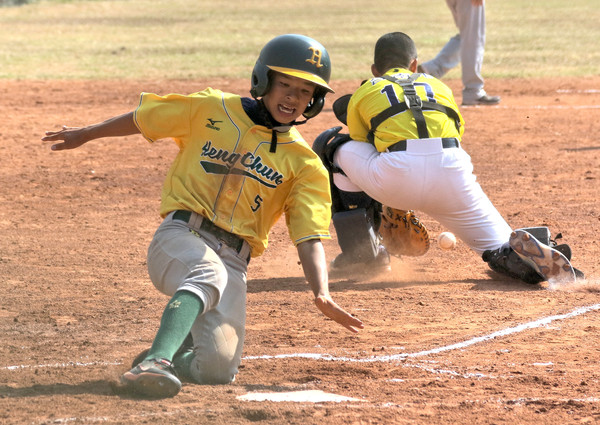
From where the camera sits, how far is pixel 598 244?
6.80m

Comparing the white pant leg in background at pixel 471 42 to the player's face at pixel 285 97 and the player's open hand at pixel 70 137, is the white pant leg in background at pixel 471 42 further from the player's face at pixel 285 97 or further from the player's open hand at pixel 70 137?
the player's open hand at pixel 70 137

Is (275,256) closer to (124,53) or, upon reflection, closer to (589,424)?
(589,424)

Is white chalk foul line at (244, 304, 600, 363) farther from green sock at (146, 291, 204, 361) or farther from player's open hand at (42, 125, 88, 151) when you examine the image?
player's open hand at (42, 125, 88, 151)

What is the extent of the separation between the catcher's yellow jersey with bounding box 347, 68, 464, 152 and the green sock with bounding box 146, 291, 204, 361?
7.64 ft

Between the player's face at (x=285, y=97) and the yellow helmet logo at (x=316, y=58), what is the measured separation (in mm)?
94

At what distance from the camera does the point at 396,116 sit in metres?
5.85

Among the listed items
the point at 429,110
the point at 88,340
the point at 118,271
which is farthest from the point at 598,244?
the point at 88,340

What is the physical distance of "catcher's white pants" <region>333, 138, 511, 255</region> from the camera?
5707mm

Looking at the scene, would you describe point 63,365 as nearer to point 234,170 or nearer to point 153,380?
point 153,380

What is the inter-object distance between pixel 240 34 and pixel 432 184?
1539 centimetres

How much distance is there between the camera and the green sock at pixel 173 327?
3.78 meters

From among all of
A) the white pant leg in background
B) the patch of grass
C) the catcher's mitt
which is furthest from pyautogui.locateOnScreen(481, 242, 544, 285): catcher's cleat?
the patch of grass

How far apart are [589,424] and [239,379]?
1.46 metres

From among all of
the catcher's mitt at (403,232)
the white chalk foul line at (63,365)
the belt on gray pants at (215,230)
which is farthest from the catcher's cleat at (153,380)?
the catcher's mitt at (403,232)
